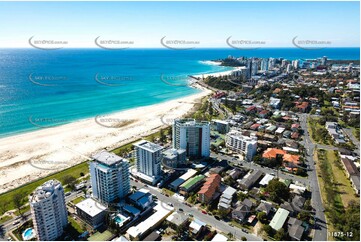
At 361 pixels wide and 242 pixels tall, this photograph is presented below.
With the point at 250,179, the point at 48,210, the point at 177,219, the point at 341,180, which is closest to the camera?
the point at 48,210

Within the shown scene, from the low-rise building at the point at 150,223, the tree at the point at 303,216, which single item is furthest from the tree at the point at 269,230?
the low-rise building at the point at 150,223

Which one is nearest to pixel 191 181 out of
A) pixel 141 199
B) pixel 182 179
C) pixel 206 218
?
pixel 182 179

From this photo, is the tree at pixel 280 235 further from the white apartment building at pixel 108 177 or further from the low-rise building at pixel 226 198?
the white apartment building at pixel 108 177

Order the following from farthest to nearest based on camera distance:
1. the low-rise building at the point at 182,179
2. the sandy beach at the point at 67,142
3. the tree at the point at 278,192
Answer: the sandy beach at the point at 67,142, the low-rise building at the point at 182,179, the tree at the point at 278,192

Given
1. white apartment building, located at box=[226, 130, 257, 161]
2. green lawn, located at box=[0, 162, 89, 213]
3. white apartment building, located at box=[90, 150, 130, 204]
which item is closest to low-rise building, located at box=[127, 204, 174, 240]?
white apartment building, located at box=[90, 150, 130, 204]

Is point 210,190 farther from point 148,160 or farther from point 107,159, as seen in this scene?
point 107,159
